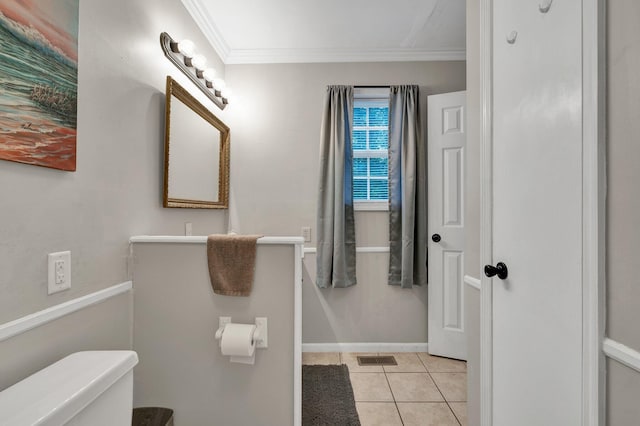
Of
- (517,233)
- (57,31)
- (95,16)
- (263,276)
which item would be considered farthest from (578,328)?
(95,16)

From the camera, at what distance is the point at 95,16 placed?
116 centimetres

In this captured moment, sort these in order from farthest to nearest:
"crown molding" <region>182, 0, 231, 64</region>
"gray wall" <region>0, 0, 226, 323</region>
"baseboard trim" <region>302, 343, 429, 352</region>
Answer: "baseboard trim" <region>302, 343, 429, 352</region> → "crown molding" <region>182, 0, 231, 64</region> → "gray wall" <region>0, 0, 226, 323</region>

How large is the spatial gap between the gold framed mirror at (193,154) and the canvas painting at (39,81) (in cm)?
57

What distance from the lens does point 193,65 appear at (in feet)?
5.90

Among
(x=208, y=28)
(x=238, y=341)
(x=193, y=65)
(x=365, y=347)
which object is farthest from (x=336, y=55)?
(x=365, y=347)

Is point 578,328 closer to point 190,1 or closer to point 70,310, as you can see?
point 70,310

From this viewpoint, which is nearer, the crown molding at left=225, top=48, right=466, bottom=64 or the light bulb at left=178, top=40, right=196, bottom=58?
the light bulb at left=178, top=40, right=196, bottom=58

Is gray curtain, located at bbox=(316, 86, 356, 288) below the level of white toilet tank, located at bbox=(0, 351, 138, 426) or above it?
above

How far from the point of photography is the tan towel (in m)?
1.33

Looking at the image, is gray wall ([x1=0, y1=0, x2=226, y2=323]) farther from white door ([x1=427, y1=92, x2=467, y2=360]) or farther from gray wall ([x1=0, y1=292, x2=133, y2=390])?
white door ([x1=427, y1=92, x2=467, y2=360])

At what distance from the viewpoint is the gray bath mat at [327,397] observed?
5.61 feet

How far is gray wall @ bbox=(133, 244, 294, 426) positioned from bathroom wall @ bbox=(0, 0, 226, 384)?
0.37 ft

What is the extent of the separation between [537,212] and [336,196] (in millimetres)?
1663

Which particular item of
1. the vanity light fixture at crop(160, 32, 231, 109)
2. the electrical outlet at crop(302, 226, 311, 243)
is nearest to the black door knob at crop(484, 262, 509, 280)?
the electrical outlet at crop(302, 226, 311, 243)
